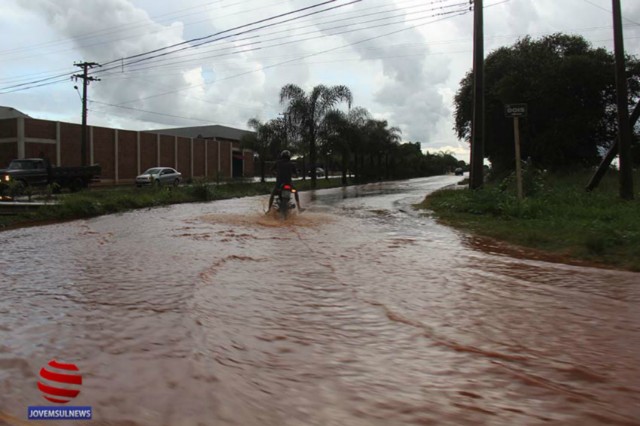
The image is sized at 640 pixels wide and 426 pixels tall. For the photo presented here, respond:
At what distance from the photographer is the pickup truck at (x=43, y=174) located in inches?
1004

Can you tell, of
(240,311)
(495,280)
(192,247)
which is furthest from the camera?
(192,247)

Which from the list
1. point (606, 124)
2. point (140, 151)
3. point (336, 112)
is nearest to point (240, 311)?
point (606, 124)

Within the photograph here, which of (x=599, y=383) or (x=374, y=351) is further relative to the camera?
(x=374, y=351)

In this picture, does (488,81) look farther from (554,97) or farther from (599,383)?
(599,383)

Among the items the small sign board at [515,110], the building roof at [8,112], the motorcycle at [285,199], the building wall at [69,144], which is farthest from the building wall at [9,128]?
the small sign board at [515,110]

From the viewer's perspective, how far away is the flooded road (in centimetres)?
309

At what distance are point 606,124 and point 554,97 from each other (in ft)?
11.6

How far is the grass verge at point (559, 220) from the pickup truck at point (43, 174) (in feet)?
64.3

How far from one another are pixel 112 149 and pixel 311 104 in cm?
1995

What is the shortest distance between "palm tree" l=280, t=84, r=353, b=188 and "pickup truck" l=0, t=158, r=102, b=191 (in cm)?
1356

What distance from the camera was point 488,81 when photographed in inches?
1204

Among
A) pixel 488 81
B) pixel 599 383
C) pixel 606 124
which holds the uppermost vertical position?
pixel 488 81

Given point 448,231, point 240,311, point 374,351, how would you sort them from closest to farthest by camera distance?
point 374,351, point 240,311, point 448,231

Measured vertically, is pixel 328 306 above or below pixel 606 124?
below
